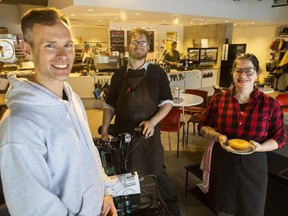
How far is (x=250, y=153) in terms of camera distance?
1.32m

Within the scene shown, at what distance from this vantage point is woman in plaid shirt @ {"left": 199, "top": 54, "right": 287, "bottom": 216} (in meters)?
1.37

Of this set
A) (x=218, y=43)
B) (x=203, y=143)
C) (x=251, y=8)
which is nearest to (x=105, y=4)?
(x=203, y=143)

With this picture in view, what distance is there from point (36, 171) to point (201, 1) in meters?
5.97

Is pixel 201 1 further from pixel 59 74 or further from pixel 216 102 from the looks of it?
pixel 59 74

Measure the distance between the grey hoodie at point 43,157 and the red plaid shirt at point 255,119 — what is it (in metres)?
0.93

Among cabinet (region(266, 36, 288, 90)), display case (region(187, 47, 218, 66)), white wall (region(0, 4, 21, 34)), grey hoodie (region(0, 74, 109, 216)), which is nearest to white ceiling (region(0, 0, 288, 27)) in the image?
cabinet (region(266, 36, 288, 90))

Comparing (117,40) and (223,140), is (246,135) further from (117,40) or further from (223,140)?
(117,40)

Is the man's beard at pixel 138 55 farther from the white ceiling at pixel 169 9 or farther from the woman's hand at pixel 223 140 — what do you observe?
the white ceiling at pixel 169 9

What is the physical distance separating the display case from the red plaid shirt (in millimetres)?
5987

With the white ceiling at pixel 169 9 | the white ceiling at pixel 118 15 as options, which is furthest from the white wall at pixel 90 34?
the white ceiling at pixel 169 9

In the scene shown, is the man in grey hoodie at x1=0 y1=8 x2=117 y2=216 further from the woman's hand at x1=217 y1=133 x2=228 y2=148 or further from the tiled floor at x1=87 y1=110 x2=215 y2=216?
the tiled floor at x1=87 y1=110 x2=215 y2=216

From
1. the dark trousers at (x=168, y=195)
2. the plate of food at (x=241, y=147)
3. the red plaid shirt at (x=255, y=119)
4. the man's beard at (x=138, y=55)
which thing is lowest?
the dark trousers at (x=168, y=195)

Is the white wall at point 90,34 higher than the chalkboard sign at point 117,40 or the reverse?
higher

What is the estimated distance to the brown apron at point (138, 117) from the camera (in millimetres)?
1710
